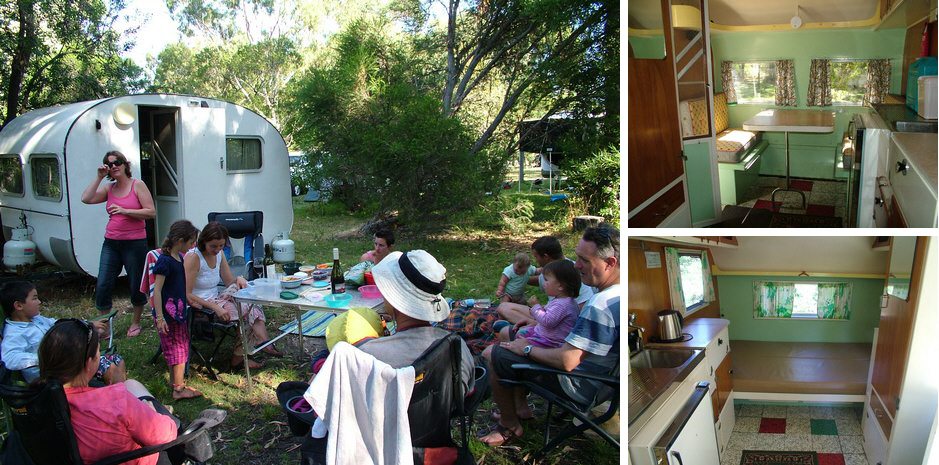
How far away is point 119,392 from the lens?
7.00 ft

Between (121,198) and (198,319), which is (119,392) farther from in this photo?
(121,198)

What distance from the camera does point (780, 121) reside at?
1966 mm

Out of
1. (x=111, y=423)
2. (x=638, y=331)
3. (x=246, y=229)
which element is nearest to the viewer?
(x=638, y=331)

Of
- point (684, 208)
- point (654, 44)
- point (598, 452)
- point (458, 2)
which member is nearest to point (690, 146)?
point (684, 208)

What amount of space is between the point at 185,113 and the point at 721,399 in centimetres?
572

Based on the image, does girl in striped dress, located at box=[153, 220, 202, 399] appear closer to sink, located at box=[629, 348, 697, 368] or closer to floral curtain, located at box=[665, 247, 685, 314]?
sink, located at box=[629, 348, 697, 368]

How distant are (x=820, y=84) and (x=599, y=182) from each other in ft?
21.1

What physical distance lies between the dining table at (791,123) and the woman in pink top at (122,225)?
4.13 m

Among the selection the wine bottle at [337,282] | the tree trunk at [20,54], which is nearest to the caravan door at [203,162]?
the wine bottle at [337,282]

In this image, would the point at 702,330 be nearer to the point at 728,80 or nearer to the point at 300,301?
the point at 728,80

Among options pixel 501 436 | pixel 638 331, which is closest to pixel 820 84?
pixel 638 331

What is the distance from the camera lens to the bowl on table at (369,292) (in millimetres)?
3590

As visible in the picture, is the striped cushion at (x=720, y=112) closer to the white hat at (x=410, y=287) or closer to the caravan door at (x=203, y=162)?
the white hat at (x=410, y=287)

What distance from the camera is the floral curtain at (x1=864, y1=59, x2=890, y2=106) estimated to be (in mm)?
1900
